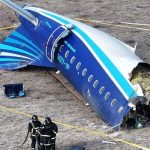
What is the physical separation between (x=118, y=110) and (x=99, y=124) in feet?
6.64

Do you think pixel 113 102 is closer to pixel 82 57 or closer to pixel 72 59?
pixel 82 57

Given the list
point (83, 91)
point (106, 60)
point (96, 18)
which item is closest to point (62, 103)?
point (83, 91)

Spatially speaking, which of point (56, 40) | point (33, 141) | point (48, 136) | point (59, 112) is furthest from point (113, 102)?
point (56, 40)

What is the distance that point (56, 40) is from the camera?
32969mm

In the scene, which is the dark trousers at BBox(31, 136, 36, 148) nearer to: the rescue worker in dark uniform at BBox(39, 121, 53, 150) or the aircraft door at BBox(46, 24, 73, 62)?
the rescue worker in dark uniform at BBox(39, 121, 53, 150)

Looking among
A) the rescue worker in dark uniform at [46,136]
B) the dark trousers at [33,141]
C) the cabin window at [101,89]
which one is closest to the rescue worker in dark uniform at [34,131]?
the dark trousers at [33,141]

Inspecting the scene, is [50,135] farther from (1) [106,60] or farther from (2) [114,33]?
(2) [114,33]

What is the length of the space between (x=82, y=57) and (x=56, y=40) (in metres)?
2.68

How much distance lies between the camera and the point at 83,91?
101 ft

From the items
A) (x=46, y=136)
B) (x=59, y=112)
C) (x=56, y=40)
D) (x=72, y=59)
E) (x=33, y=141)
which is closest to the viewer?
(x=46, y=136)

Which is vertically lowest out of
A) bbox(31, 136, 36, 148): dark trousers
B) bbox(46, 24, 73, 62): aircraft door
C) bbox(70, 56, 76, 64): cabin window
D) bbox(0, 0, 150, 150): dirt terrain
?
bbox(31, 136, 36, 148): dark trousers

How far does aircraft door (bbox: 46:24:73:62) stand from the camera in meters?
32.8

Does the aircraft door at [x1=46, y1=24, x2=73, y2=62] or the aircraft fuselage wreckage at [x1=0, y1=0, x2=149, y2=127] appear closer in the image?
the aircraft fuselage wreckage at [x1=0, y1=0, x2=149, y2=127]

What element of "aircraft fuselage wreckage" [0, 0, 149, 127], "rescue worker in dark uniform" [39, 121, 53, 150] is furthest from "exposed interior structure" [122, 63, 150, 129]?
"rescue worker in dark uniform" [39, 121, 53, 150]
